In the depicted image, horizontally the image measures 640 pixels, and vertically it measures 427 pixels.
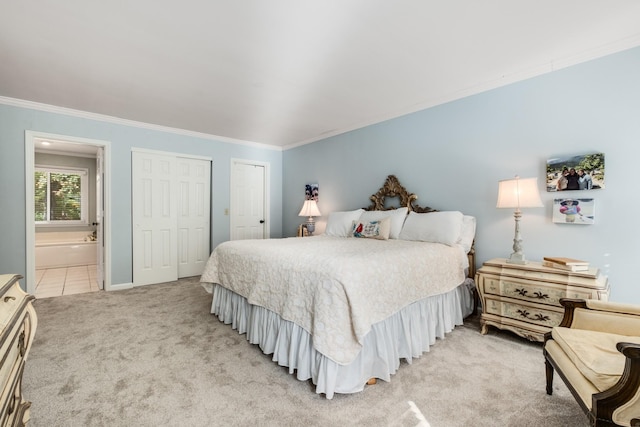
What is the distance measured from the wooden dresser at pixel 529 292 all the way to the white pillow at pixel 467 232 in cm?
40

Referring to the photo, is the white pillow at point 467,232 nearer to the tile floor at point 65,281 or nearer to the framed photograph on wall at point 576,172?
the framed photograph on wall at point 576,172

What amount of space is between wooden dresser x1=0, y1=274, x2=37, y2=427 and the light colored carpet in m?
0.71

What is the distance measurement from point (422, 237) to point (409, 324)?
3.55 ft

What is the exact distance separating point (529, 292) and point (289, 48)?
105 inches

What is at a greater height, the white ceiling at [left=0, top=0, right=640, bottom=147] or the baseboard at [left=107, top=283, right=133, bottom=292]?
the white ceiling at [left=0, top=0, right=640, bottom=147]

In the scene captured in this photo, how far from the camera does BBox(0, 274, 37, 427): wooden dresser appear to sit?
0.79m

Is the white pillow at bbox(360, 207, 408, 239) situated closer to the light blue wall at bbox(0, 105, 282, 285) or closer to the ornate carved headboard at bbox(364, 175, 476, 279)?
the ornate carved headboard at bbox(364, 175, 476, 279)

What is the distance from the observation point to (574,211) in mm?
2453

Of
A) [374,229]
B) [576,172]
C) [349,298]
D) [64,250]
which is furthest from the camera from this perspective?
[64,250]

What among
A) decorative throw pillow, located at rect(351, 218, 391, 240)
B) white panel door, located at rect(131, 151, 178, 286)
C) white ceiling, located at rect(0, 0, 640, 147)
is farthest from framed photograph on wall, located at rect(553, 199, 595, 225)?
white panel door, located at rect(131, 151, 178, 286)

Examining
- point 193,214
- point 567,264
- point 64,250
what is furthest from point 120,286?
point 567,264

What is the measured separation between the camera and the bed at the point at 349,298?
5.59 feet

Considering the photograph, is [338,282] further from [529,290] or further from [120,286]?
[120,286]

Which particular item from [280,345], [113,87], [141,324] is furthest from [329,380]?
[113,87]
